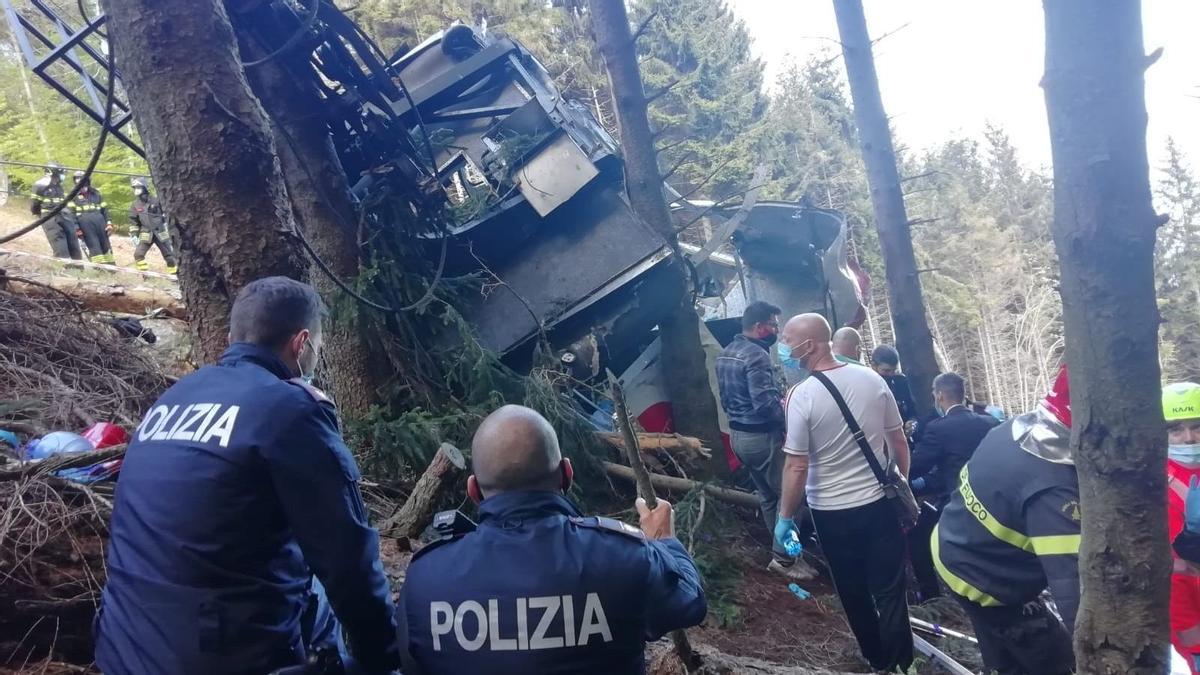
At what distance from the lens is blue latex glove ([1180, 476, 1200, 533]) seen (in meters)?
2.65

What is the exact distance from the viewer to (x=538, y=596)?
169 centimetres

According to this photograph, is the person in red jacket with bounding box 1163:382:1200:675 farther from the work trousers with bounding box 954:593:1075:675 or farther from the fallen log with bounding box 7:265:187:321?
the fallen log with bounding box 7:265:187:321

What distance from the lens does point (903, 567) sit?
377 cm

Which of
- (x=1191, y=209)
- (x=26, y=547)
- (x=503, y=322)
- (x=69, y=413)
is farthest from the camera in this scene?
(x=1191, y=209)

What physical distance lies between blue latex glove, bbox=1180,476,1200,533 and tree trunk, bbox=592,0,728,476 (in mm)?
4214

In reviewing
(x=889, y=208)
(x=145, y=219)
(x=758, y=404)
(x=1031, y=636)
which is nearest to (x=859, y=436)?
(x=1031, y=636)

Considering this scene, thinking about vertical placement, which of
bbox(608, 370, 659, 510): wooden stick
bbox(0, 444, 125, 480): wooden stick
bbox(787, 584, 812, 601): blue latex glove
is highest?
bbox(0, 444, 125, 480): wooden stick

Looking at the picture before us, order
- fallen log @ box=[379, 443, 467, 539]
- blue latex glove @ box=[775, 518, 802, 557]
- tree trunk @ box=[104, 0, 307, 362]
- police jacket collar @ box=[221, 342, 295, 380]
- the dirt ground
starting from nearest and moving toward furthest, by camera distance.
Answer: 1. police jacket collar @ box=[221, 342, 295, 380]
2. tree trunk @ box=[104, 0, 307, 362]
3. fallen log @ box=[379, 443, 467, 539]
4. blue latex glove @ box=[775, 518, 802, 557]
5. the dirt ground

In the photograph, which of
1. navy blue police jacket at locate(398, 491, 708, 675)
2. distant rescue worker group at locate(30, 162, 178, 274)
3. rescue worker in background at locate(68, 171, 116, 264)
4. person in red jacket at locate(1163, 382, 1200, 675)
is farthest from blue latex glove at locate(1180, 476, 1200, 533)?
rescue worker in background at locate(68, 171, 116, 264)

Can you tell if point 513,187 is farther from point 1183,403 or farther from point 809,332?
point 1183,403

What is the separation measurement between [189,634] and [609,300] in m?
5.40

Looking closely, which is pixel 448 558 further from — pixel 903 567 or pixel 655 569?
pixel 903 567

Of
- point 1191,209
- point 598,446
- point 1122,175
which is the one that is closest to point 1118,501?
point 1122,175

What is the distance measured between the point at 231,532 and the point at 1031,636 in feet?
8.82
